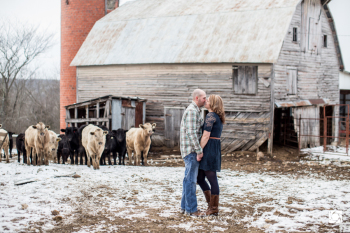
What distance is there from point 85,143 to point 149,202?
5373mm

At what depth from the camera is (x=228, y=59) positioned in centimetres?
1716

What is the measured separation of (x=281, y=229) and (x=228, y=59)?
12350mm

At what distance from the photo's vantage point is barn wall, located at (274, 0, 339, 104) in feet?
57.3

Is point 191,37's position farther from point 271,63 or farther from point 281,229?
point 281,229

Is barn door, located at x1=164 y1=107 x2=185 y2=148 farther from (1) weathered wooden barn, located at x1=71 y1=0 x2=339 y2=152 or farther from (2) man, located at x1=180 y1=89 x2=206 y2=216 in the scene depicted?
(2) man, located at x1=180 y1=89 x2=206 y2=216

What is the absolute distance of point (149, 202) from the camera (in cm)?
727

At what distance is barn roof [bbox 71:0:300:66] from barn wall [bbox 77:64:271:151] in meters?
0.56

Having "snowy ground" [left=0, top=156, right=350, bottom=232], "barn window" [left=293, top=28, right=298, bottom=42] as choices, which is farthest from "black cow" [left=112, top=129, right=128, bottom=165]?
"barn window" [left=293, top=28, right=298, bottom=42]

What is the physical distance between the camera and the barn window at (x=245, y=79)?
17047 millimetres

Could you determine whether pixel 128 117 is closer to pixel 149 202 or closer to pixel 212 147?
pixel 149 202

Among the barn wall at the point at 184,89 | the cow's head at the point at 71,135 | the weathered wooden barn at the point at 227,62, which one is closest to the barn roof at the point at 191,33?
the weathered wooden barn at the point at 227,62

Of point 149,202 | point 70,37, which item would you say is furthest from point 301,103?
point 70,37
